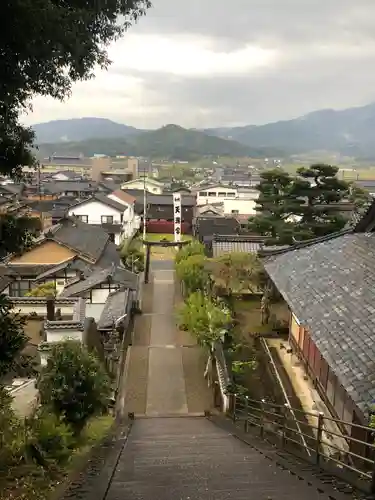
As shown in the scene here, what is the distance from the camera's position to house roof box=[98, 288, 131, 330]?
792 inches

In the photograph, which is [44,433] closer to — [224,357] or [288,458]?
[288,458]

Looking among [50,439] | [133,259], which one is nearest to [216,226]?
[133,259]

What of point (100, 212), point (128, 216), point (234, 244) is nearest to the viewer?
point (234, 244)

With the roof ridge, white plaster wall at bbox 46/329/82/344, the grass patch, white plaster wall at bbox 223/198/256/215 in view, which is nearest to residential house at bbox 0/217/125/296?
white plaster wall at bbox 46/329/82/344

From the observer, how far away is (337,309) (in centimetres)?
1109

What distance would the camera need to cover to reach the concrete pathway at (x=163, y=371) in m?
15.4

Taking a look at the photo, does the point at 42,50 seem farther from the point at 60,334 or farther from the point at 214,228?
the point at 214,228

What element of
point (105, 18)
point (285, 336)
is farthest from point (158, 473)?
point (285, 336)

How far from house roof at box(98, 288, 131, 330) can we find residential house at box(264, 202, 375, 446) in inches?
275

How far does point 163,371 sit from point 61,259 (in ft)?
49.6

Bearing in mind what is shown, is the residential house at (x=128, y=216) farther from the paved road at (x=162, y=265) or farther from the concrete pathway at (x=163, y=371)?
the concrete pathway at (x=163, y=371)

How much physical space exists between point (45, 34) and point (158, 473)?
645 cm

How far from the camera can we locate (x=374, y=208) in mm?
15062

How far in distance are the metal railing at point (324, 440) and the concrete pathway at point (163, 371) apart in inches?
88.0
